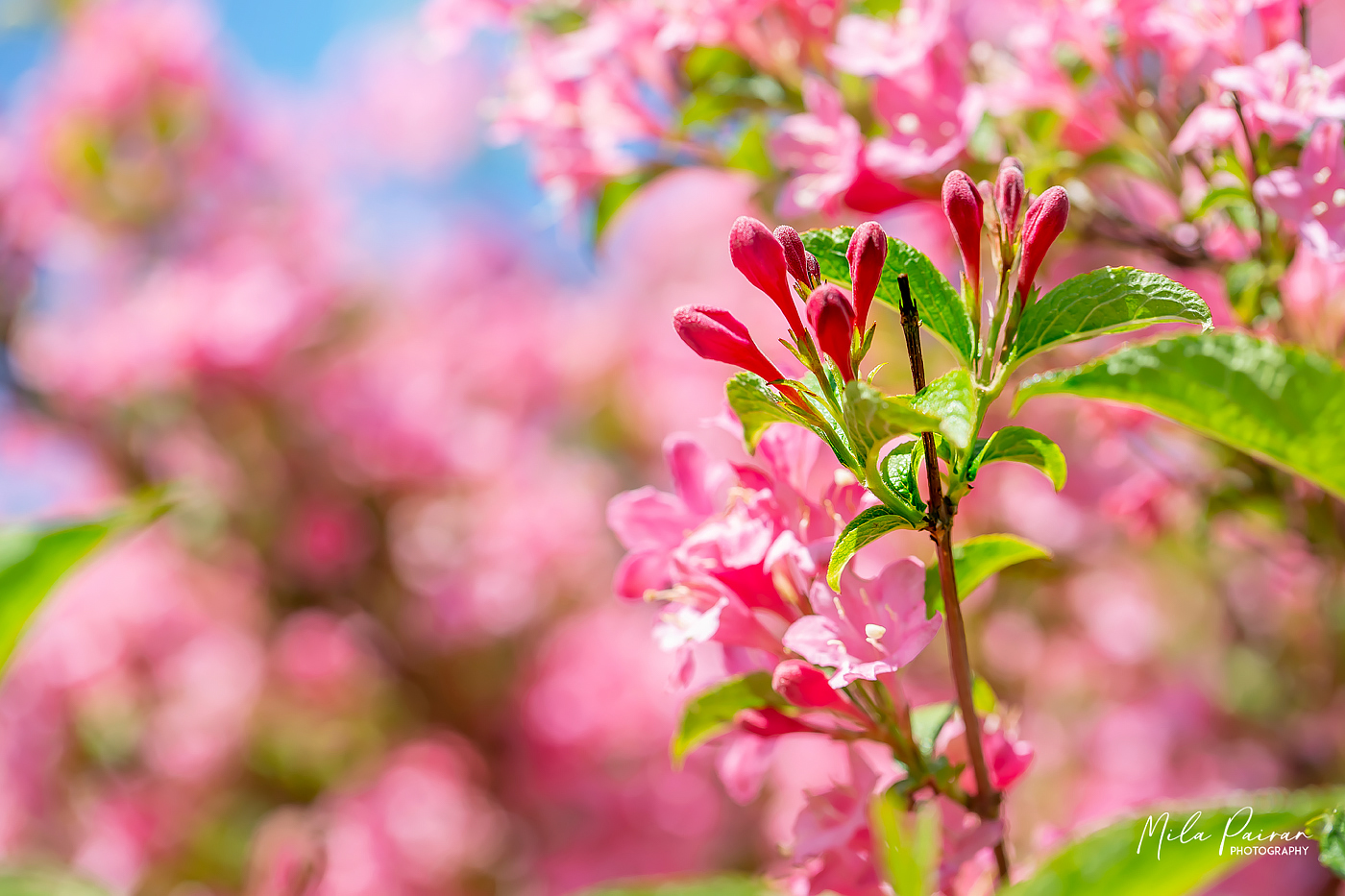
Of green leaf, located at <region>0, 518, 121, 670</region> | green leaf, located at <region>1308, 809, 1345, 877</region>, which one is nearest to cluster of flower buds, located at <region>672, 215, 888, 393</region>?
green leaf, located at <region>1308, 809, 1345, 877</region>

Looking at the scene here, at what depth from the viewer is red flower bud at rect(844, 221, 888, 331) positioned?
0.49 meters

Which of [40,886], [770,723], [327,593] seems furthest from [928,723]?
[327,593]

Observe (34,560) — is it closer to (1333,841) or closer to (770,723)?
(770,723)

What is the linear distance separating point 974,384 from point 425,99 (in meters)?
4.76

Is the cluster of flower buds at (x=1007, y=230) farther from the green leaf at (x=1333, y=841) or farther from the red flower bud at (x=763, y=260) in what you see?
the green leaf at (x=1333, y=841)

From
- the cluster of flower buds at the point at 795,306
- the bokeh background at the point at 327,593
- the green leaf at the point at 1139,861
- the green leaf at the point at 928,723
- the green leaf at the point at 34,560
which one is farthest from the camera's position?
the bokeh background at the point at 327,593

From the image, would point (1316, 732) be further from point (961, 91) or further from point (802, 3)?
point (802, 3)

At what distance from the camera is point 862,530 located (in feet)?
1.63

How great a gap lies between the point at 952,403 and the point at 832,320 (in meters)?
0.07

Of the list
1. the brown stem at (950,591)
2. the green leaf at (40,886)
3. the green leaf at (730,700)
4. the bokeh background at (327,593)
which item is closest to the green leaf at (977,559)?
the brown stem at (950,591)

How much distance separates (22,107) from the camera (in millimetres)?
2443

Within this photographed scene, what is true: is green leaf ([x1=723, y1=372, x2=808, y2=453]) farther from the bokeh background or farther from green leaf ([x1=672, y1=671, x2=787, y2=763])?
the bokeh background

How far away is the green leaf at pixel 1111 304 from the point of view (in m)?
0.48

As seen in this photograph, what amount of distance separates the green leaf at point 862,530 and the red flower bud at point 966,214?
0.13 meters
